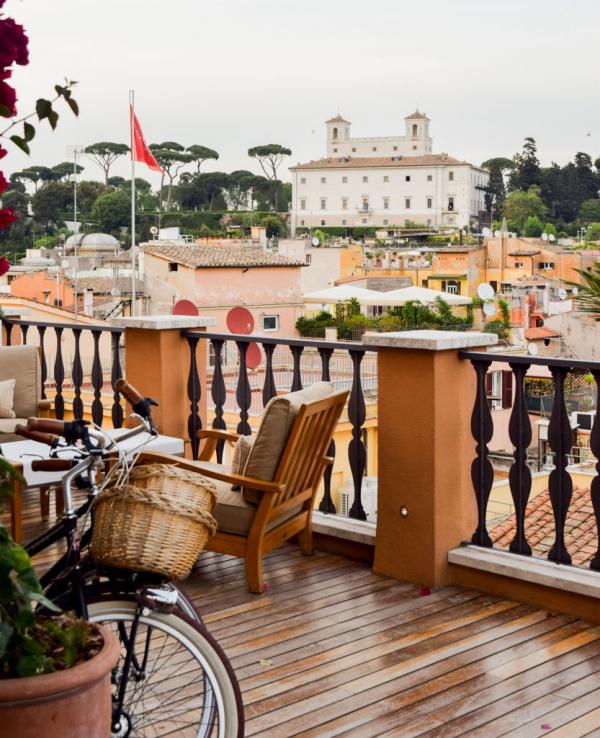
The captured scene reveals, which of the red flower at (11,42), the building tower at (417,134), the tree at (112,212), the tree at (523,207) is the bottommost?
the red flower at (11,42)

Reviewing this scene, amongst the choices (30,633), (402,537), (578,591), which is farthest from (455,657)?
(30,633)

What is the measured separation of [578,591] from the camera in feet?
12.5

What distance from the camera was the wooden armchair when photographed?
4.04 m

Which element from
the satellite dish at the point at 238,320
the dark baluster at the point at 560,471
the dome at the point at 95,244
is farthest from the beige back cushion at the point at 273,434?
the dome at the point at 95,244

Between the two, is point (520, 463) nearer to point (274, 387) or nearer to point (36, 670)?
point (274, 387)

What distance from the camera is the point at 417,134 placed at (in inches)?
5797

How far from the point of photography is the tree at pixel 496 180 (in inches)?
5492

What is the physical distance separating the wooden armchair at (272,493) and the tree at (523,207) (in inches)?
4541

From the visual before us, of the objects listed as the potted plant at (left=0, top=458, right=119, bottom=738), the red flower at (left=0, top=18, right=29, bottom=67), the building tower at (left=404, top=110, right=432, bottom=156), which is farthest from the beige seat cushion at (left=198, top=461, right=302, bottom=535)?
the building tower at (left=404, top=110, right=432, bottom=156)

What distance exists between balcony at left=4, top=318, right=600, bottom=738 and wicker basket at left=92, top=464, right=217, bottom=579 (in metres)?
0.83

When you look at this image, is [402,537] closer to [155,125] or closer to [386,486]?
[386,486]

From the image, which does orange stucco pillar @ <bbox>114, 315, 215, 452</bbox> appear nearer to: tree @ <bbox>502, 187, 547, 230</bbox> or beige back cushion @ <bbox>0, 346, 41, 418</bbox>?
beige back cushion @ <bbox>0, 346, 41, 418</bbox>

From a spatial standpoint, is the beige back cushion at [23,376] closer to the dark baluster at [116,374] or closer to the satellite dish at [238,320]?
the dark baluster at [116,374]

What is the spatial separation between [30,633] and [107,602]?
369 millimetres
